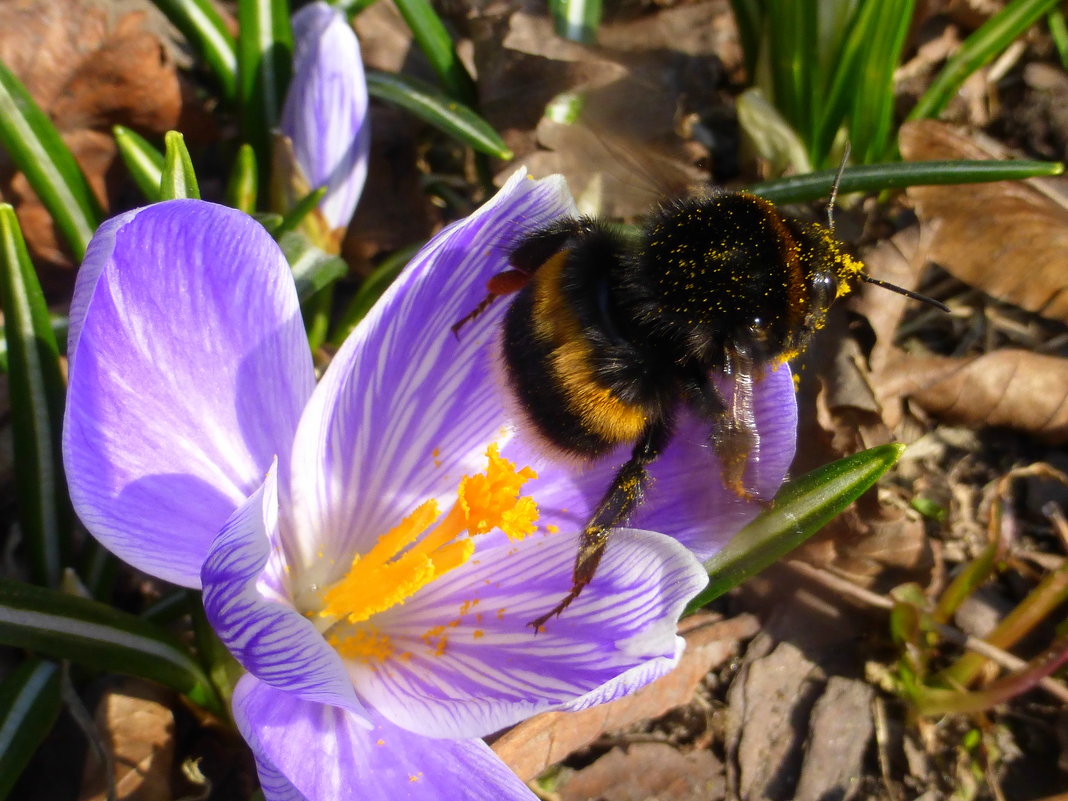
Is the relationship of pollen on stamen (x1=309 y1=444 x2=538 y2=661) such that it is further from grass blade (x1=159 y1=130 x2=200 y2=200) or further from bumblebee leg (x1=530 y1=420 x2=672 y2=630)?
grass blade (x1=159 y1=130 x2=200 y2=200)

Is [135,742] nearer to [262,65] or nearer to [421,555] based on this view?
[421,555]

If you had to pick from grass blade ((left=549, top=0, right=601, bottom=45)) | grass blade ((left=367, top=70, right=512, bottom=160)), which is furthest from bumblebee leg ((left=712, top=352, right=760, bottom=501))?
grass blade ((left=549, top=0, right=601, bottom=45))

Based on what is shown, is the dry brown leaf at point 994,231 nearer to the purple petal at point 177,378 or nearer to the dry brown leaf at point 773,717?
the dry brown leaf at point 773,717

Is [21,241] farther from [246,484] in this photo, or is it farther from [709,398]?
[709,398]

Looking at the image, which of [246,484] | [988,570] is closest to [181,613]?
[246,484]

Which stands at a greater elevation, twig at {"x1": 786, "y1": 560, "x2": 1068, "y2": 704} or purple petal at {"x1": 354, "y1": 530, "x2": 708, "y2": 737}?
purple petal at {"x1": 354, "y1": 530, "x2": 708, "y2": 737}

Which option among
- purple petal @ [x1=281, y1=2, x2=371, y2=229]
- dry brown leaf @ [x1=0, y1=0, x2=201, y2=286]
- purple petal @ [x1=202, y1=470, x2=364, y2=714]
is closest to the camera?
purple petal @ [x1=202, y1=470, x2=364, y2=714]

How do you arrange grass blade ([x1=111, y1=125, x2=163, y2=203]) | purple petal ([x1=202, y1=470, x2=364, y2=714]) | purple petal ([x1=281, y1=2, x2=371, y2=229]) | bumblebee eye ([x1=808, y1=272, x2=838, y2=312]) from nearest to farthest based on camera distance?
purple petal ([x1=202, y1=470, x2=364, y2=714])
bumblebee eye ([x1=808, y1=272, x2=838, y2=312])
grass blade ([x1=111, y1=125, x2=163, y2=203])
purple petal ([x1=281, y1=2, x2=371, y2=229])
